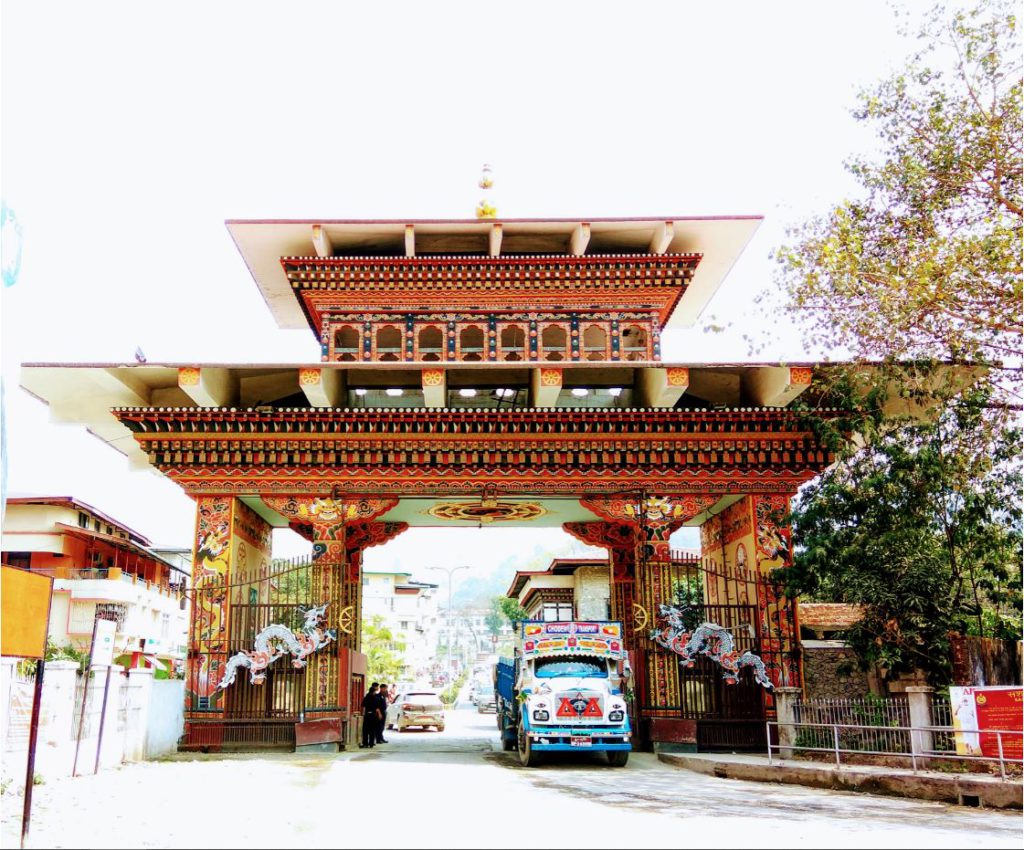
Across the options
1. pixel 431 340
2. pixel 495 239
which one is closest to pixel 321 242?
pixel 431 340

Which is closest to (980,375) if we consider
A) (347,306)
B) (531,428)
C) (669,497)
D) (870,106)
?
(870,106)

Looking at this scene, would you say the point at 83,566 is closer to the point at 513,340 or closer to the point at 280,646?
the point at 513,340

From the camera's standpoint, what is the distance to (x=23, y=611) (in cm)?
789

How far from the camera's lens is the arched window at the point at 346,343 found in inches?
842

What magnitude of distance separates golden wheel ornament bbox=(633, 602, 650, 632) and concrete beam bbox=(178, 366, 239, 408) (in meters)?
8.47

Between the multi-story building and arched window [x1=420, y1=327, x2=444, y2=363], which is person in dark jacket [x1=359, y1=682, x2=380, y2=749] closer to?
arched window [x1=420, y1=327, x2=444, y2=363]

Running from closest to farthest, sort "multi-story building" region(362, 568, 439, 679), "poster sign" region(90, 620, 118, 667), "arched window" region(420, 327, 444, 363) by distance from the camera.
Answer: "poster sign" region(90, 620, 118, 667)
"arched window" region(420, 327, 444, 363)
"multi-story building" region(362, 568, 439, 679)

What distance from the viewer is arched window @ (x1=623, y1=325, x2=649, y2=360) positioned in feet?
70.2

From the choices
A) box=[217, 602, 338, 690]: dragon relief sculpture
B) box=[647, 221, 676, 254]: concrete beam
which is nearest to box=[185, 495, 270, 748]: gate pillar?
box=[217, 602, 338, 690]: dragon relief sculpture

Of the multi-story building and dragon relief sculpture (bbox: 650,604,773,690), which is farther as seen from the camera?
the multi-story building

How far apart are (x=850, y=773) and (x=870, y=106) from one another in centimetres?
975

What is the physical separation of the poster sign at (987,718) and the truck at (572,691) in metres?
4.98

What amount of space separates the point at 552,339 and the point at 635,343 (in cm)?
181

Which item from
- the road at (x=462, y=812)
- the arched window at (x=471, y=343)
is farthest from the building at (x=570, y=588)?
the road at (x=462, y=812)
